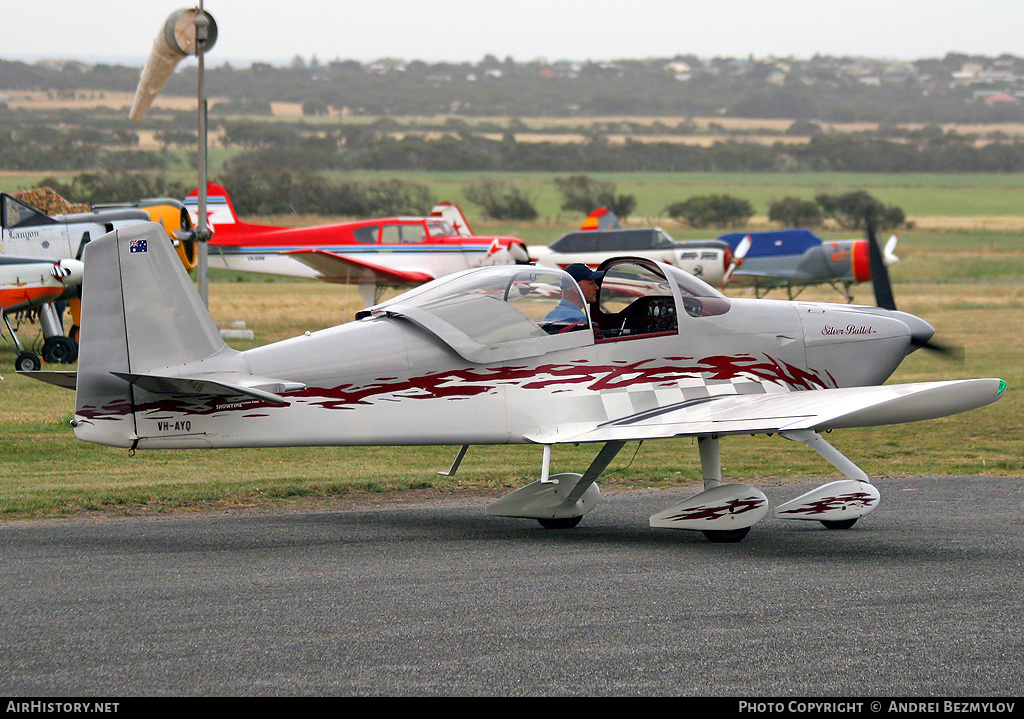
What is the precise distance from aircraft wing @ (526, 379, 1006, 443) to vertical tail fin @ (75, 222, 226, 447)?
2825mm

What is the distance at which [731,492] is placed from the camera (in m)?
9.10

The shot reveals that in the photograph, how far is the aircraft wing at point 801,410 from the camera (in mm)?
8188

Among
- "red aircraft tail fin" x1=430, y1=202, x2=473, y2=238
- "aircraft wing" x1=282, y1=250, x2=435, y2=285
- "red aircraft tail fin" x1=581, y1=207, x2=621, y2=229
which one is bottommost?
"aircraft wing" x1=282, y1=250, x2=435, y2=285

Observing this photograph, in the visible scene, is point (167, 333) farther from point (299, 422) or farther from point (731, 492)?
point (731, 492)

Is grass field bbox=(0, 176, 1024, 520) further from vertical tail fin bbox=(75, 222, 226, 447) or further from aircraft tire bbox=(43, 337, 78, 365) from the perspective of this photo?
vertical tail fin bbox=(75, 222, 226, 447)

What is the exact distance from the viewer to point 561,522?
33.0 ft

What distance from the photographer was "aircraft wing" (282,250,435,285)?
1204 inches

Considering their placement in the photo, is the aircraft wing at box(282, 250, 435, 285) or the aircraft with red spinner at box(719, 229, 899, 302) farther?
the aircraft with red spinner at box(719, 229, 899, 302)

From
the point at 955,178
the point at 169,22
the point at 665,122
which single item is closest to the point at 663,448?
the point at 169,22

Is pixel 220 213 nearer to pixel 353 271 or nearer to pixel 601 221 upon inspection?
pixel 353 271

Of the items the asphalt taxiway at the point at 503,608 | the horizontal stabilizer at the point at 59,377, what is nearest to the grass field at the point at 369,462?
the asphalt taxiway at the point at 503,608

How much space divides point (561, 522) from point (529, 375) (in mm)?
1521

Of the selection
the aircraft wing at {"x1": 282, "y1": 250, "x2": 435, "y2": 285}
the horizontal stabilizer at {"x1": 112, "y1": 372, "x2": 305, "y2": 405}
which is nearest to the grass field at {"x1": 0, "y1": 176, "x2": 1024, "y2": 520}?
the horizontal stabilizer at {"x1": 112, "y1": 372, "x2": 305, "y2": 405}

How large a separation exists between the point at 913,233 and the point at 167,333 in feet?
247
